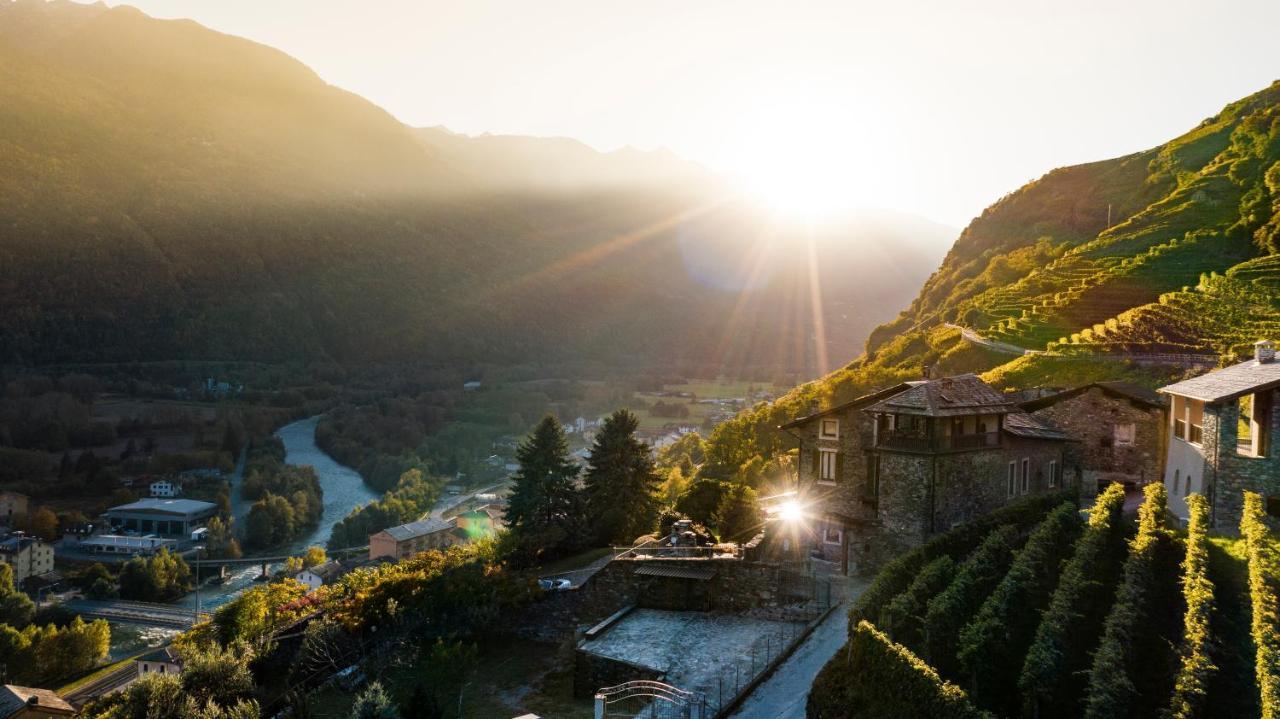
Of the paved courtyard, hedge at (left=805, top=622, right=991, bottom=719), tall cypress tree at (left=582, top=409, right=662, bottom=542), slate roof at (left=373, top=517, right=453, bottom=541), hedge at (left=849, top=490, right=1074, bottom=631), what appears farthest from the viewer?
slate roof at (left=373, top=517, right=453, bottom=541)

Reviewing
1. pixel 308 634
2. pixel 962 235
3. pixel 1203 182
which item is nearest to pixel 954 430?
pixel 308 634

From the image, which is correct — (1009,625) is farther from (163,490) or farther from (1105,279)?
(163,490)

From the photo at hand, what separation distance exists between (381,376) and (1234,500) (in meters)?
165

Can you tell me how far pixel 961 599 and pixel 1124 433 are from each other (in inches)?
638

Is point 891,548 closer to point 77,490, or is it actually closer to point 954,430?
point 954,430

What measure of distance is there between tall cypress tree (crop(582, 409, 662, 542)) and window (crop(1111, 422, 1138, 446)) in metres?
17.5

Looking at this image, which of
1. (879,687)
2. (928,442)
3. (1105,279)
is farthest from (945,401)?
(1105,279)

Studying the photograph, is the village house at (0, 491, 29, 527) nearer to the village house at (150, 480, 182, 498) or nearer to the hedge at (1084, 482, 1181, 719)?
the village house at (150, 480, 182, 498)

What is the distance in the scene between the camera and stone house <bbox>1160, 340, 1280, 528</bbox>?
17.3 metres

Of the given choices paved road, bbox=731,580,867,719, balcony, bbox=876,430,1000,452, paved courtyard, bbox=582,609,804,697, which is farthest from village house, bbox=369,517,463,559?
paved road, bbox=731,580,867,719

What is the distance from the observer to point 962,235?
9738cm

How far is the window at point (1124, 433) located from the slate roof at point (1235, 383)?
251 inches

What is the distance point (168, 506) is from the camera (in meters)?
88.5

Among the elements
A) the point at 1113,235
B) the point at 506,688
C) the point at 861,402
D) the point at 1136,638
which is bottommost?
A: the point at 506,688
